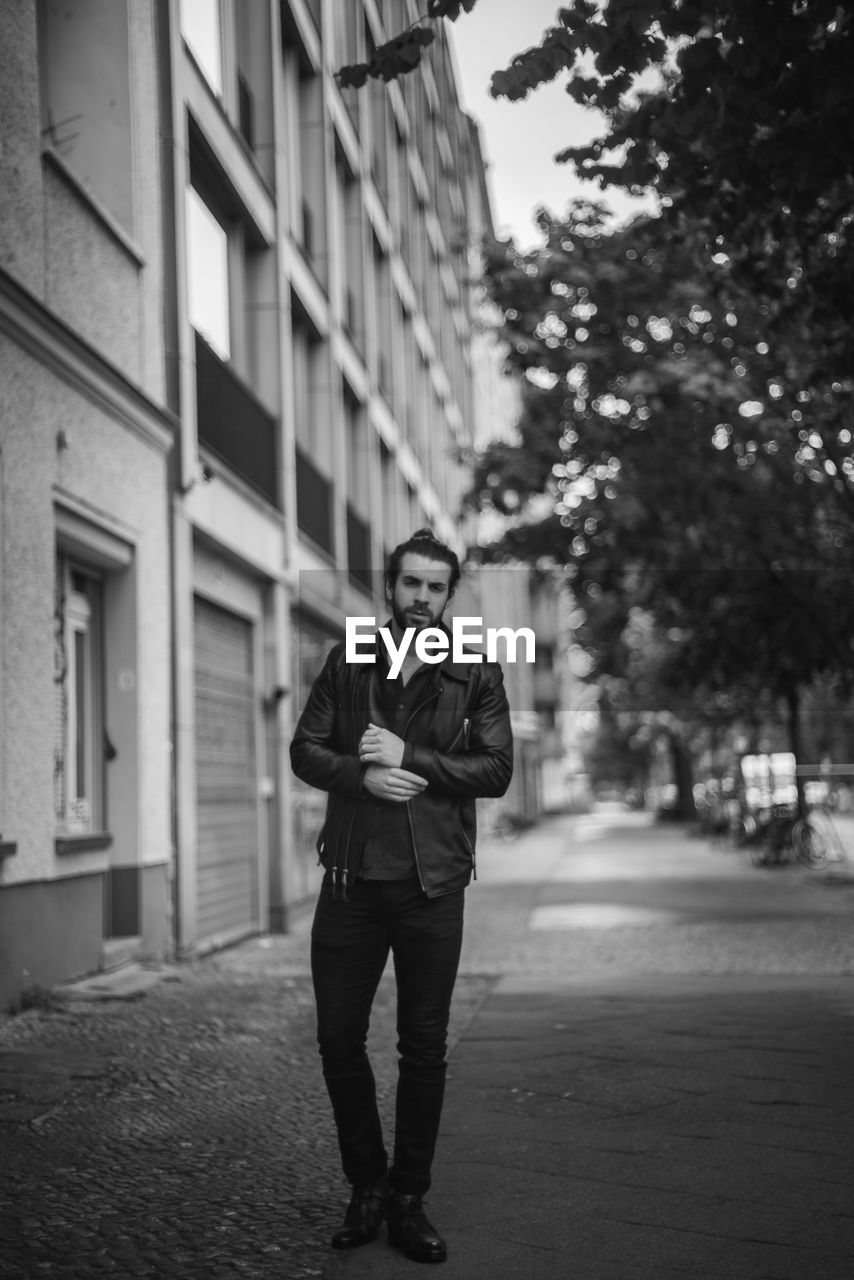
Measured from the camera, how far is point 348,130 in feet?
67.2

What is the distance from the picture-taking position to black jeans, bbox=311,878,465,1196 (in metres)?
4.10

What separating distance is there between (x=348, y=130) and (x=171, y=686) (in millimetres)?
11754

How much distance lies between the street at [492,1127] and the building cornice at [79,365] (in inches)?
147

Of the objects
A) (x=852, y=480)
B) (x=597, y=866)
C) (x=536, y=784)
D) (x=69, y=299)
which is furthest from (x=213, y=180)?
(x=536, y=784)

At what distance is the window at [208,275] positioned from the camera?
13.3 metres

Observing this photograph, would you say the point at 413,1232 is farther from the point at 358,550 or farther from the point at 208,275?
the point at 358,550

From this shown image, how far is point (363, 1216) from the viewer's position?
407 centimetres

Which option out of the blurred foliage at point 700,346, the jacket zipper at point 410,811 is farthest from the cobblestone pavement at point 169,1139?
the blurred foliage at point 700,346

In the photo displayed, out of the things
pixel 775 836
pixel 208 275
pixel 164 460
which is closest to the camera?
pixel 164 460

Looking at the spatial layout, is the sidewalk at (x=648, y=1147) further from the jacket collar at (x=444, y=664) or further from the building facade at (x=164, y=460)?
the building facade at (x=164, y=460)

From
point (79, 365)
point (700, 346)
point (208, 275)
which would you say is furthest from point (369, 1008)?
point (700, 346)

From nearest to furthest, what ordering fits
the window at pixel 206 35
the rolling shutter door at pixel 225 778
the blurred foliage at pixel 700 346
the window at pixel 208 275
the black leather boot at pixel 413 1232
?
the black leather boot at pixel 413 1232, the blurred foliage at pixel 700 346, the rolling shutter door at pixel 225 778, the window at pixel 206 35, the window at pixel 208 275

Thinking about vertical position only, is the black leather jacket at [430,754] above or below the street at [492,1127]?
above

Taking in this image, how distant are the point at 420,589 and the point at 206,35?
1105 centimetres
